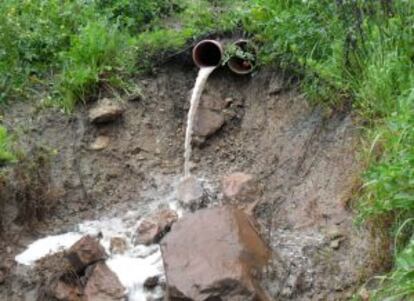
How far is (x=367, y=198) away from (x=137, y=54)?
3.05 metres

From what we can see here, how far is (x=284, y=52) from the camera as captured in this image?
5285 millimetres

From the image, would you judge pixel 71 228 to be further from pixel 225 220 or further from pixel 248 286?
pixel 248 286

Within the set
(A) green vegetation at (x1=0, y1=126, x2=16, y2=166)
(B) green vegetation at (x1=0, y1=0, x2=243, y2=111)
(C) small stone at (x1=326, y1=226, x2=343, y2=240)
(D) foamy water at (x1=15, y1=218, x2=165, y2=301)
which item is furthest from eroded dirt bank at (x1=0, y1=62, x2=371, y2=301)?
(A) green vegetation at (x1=0, y1=126, x2=16, y2=166)

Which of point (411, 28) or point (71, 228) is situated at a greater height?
point (411, 28)

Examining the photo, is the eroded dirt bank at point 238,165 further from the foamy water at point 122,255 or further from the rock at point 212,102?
the foamy water at point 122,255

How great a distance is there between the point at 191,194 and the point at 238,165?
0.60 m

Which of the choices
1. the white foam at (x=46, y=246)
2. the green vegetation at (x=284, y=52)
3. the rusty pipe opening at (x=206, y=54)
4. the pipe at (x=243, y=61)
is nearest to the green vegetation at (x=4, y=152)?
the green vegetation at (x=284, y=52)

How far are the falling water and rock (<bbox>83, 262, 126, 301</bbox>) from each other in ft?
4.73

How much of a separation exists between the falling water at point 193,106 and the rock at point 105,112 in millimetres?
663

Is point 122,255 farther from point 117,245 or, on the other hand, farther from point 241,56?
point 241,56

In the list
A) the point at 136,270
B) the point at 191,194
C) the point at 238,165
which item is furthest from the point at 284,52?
the point at 136,270

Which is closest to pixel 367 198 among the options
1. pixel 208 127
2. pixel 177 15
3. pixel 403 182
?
pixel 403 182

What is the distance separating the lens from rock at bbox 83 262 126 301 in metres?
4.09

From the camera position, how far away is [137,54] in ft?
19.6
